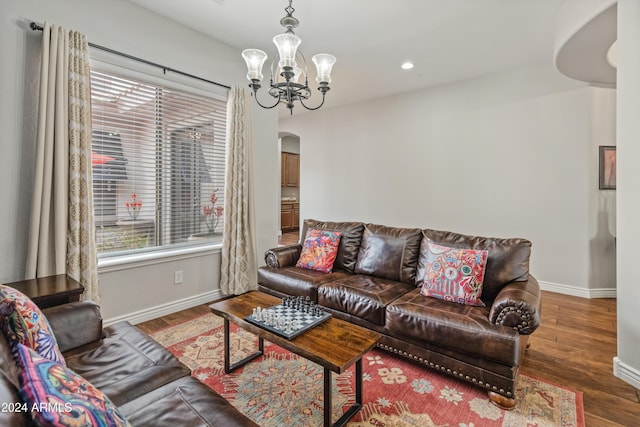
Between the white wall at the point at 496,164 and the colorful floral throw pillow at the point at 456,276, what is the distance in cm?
225

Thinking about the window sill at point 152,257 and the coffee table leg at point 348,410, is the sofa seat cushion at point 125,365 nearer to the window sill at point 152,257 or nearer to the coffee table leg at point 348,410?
the coffee table leg at point 348,410

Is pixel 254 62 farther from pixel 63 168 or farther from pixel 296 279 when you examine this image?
pixel 296 279

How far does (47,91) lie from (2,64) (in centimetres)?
30

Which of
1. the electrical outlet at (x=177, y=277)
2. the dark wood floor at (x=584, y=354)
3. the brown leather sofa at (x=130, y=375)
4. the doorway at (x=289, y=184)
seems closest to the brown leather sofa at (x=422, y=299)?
the dark wood floor at (x=584, y=354)

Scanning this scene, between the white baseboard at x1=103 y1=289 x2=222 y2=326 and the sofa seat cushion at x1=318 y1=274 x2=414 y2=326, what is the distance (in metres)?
1.52

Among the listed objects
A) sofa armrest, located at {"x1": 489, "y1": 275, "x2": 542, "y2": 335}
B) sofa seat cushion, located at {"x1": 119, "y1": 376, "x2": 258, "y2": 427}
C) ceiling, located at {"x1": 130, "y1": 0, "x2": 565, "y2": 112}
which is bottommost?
sofa seat cushion, located at {"x1": 119, "y1": 376, "x2": 258, "y2": 427}

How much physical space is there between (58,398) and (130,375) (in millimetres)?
807

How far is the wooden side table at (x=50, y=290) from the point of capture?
1.84 meters

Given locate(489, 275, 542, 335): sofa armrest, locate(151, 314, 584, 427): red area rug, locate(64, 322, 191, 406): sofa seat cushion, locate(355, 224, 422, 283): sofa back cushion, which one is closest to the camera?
locate(64, 322, 191, 406): sofa seat cushion

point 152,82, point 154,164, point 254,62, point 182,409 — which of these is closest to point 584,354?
point 182,409

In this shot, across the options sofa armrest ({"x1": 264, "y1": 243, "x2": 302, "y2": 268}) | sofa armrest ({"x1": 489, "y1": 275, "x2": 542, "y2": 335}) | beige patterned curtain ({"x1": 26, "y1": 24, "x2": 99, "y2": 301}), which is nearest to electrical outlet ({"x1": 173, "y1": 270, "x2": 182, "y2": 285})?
beige patterned curtain ({"x1": 26, "y1": 24, "x2": 99, "y2": 301})

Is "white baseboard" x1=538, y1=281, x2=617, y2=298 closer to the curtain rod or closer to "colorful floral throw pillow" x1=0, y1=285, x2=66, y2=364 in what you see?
the curtain rod

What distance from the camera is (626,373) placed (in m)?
2.05

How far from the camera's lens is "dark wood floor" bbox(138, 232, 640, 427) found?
181cm
